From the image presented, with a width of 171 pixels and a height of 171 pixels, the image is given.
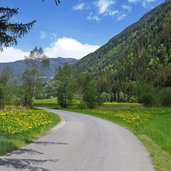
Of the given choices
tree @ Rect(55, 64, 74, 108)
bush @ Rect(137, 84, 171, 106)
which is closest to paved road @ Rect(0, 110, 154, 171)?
tree @ Rect(55, 64, 74, 108)

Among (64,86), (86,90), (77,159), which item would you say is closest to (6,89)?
(64,86)

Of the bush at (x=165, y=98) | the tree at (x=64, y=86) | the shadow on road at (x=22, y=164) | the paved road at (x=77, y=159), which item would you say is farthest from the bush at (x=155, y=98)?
the shadow on road at (x=22, y=164)

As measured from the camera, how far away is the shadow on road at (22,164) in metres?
10.7

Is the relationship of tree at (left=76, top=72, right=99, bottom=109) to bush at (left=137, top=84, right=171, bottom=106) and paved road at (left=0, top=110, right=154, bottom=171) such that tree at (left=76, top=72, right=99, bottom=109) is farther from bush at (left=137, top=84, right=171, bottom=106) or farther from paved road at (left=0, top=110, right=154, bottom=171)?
paved road at (left=0, top=110, right=154, bottom=171)

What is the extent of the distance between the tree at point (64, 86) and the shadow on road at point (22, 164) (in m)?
78.6

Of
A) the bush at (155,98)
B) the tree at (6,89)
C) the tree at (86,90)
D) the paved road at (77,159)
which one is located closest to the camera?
the paved road at (77,159)

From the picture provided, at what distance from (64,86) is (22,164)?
267 ft

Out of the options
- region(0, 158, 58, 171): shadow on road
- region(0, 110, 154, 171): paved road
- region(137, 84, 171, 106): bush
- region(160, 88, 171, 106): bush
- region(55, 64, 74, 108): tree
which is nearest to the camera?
region(0, 158, 58, 171): shadow on road

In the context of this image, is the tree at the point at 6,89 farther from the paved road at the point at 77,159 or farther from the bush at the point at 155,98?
the paved road at the point at 77,159

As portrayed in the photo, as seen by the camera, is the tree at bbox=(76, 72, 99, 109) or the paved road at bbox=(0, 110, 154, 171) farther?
the tree at bbox=(76, 72, 99, 109)

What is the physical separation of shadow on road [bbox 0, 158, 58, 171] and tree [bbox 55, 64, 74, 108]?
3096 inches

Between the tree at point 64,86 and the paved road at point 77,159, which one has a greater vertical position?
the tree at point 64,86

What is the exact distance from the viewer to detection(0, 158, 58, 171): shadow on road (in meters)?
10.7

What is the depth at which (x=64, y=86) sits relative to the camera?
304 ft
